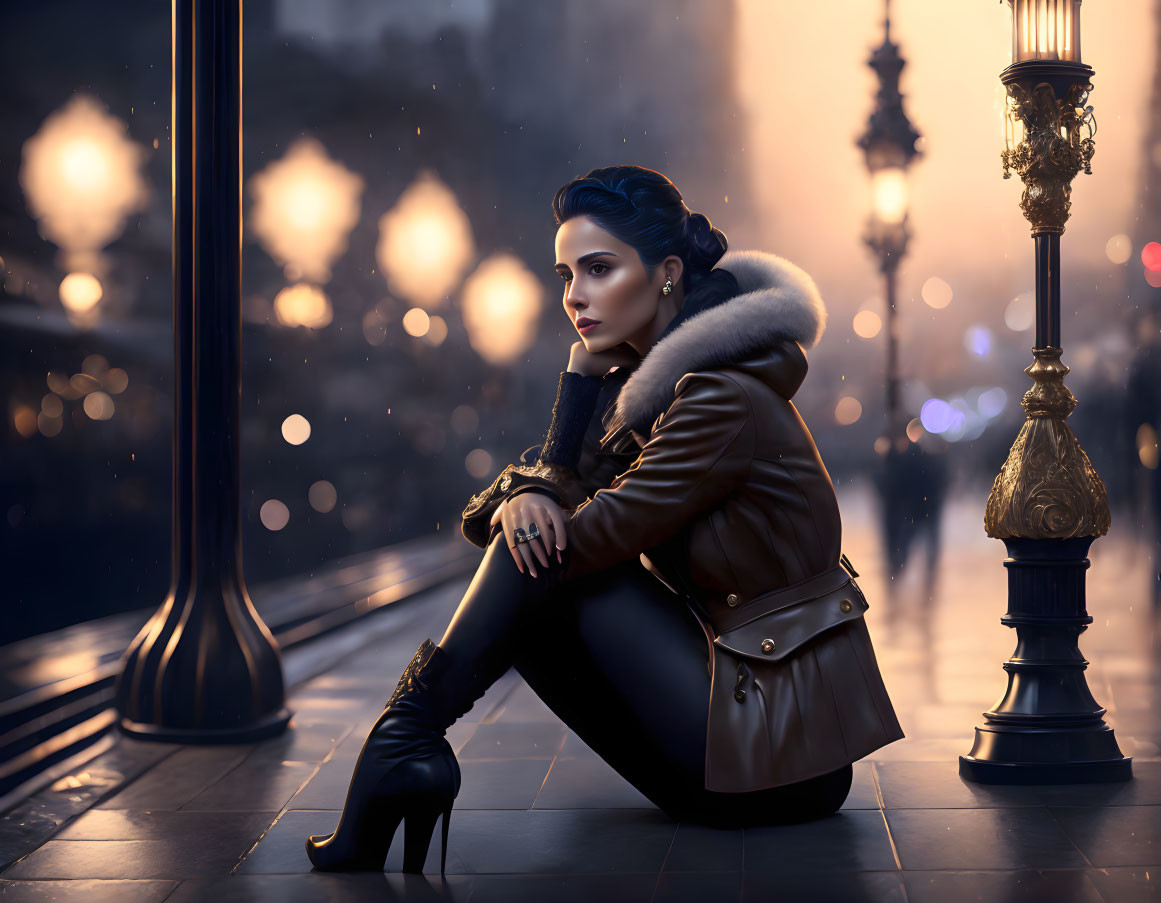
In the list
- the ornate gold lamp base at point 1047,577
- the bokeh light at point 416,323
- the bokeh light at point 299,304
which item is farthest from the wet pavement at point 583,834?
the bokeh light at point 416,323

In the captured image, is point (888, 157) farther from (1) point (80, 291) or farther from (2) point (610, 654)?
(1) point (80, 291)

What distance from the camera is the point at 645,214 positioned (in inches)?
117

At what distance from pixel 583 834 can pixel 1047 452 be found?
1.68 metres

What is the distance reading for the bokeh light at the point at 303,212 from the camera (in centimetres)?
1727

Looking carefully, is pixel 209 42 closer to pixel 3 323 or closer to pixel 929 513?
pixel 3 323

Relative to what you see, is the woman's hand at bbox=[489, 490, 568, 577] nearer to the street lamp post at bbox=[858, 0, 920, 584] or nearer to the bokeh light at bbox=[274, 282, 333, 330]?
the street lamp post at bbox=[858, 0, 920, 584]

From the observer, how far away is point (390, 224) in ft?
70.8

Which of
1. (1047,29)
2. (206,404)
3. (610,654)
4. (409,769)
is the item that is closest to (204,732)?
(206,404)

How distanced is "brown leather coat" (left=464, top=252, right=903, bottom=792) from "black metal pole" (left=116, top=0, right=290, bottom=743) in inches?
73.3

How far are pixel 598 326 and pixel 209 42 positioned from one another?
2.21m

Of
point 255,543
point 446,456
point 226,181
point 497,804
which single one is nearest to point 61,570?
point 255,543

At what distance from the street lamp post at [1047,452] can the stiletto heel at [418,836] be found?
159 cm

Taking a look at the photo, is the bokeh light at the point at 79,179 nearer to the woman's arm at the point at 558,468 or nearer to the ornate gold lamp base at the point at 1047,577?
the woman's arm at the point at 558,468

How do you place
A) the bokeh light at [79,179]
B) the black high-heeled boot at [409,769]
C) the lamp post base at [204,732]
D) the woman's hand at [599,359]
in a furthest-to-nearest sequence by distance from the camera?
the bokeh light at [79,179]
the lamp post base at [204,732]
the woman's hand at [599,359]
the black high-heeled boot at [409,769]
